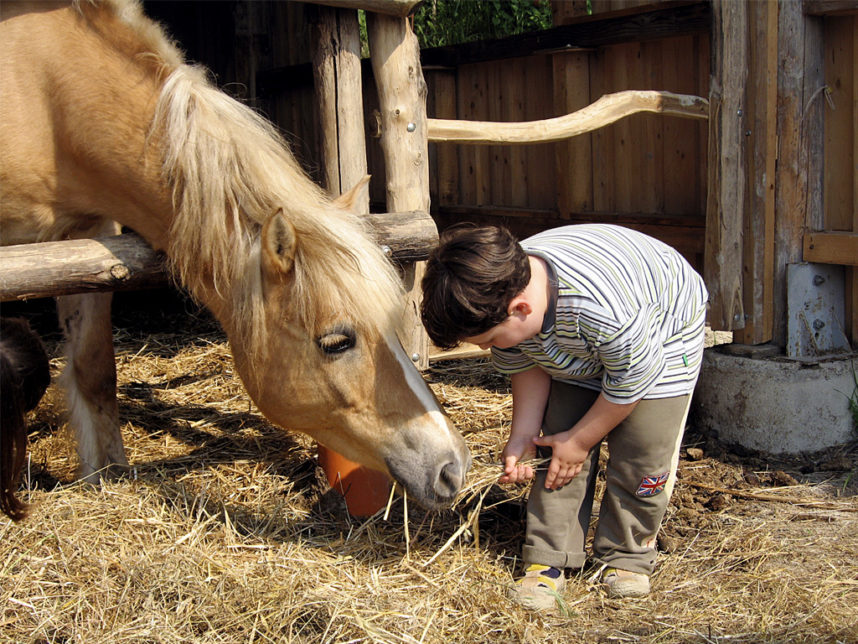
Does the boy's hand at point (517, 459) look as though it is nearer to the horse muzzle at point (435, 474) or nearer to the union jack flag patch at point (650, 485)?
the horse muzzle at point (435, 474)

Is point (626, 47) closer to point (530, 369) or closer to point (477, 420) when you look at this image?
point (477, 420)

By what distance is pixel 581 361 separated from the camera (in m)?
2.50

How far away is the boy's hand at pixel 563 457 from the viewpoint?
8.16ft

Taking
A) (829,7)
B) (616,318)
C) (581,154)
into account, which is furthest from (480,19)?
(616,318)

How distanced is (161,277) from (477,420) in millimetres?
1823

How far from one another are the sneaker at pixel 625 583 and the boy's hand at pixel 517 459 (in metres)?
0.40

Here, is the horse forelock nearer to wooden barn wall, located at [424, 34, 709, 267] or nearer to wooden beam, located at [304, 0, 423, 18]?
wooden beam, located at [304, 0, 423, 18]

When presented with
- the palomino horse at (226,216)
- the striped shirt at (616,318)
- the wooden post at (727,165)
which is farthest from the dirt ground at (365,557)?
the wooden post at (727,165)

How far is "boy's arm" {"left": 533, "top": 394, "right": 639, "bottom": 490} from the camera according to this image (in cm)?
241

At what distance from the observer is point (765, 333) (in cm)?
379

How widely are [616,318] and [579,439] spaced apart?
0.41 meters

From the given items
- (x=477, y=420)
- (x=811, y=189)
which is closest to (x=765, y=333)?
(x=811, y=189)

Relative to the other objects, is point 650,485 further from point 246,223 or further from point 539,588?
point 246,223

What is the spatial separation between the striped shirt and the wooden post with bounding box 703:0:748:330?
4.33ft
